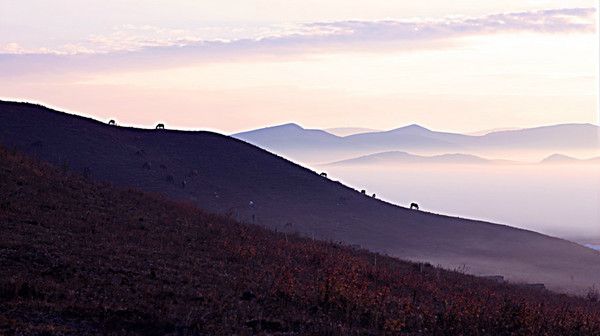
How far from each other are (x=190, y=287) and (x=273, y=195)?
39457 millimetres

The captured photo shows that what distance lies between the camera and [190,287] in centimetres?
1570

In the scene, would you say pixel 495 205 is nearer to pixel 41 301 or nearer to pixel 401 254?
pixel 401 254

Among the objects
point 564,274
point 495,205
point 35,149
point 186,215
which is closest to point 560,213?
point 495,205

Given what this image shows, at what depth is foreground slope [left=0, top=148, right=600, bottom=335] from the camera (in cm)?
1290

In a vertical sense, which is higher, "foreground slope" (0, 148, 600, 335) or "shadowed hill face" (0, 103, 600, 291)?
"shadowed hill face" (0, 103, 600, 291)

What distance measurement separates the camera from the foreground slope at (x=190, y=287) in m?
12.9

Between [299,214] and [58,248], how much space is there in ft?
116

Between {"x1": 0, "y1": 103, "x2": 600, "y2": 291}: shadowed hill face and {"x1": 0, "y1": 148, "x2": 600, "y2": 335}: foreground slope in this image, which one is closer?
{"x1": 0, "y1": 148, "x2": 600, "y2": 335}: foreground slope

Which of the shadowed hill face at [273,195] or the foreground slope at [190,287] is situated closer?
the foreground slope at [190,287]

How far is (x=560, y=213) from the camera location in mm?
196000

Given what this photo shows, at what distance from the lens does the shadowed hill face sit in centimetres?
4834

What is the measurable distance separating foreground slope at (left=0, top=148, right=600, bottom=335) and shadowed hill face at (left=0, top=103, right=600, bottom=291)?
21812 millimetres

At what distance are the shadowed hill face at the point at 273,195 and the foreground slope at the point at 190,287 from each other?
21812mm

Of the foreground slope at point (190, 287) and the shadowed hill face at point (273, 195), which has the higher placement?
the shadowed hill face at point (273, 195)
